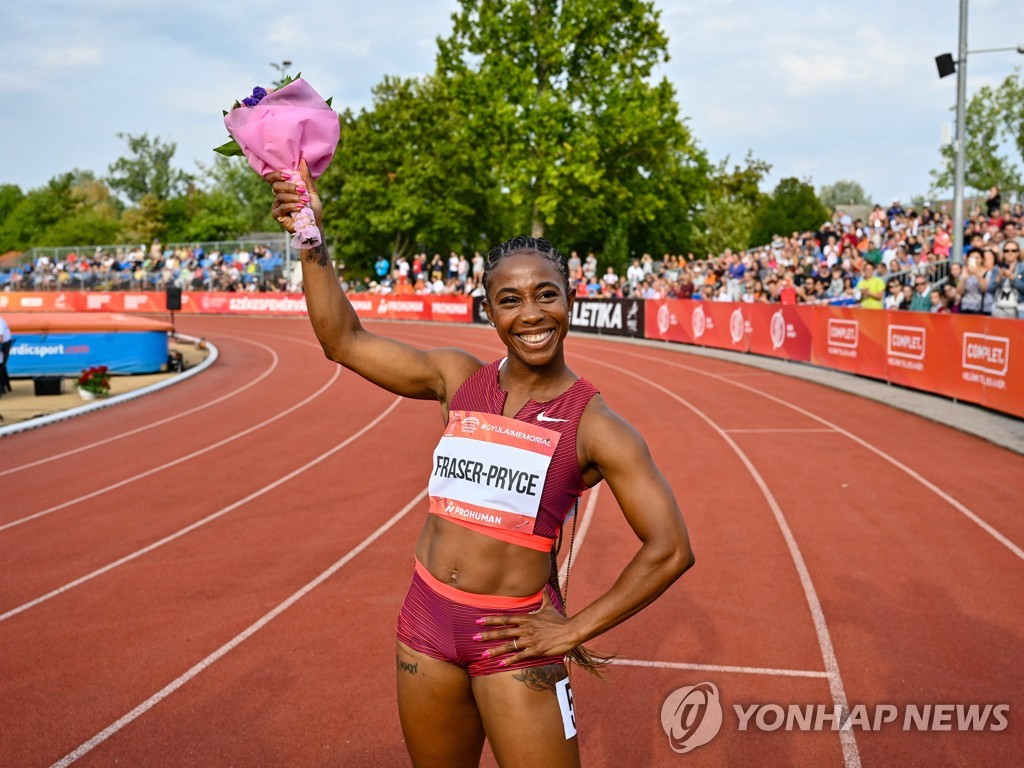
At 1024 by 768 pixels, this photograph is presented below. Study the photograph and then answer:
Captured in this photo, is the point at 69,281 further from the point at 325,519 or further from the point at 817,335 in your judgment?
the point at 325,519

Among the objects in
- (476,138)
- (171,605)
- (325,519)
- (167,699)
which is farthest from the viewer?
(476,138)

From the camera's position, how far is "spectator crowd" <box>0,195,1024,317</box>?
1634 centimetres

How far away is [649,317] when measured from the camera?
95.3 feet

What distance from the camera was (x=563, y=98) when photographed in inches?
1487

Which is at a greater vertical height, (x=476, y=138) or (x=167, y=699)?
(x=476, y=138)

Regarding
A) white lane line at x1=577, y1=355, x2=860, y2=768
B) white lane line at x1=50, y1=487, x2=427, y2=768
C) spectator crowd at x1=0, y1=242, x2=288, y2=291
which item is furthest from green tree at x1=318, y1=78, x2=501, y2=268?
white lane line at x1=50, y1=487, x2=427, y2=768

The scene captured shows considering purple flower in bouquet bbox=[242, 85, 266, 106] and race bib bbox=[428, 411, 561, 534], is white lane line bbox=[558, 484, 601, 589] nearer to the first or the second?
race bib bbox=[428, 411, 561, 534]

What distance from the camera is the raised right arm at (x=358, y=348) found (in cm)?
290

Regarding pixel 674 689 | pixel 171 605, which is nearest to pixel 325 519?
pixel 171 605

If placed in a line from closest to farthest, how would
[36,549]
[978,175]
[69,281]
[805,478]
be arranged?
[36,549]
[805,478]
[69,281]
[978,175]

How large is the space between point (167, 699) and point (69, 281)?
1971 inches

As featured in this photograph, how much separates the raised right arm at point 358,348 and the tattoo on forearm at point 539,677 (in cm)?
91

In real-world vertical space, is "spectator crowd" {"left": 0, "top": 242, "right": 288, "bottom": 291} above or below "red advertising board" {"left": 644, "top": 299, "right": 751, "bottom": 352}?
above

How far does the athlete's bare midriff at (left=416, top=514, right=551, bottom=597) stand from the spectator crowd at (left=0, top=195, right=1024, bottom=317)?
13451 millimetres
